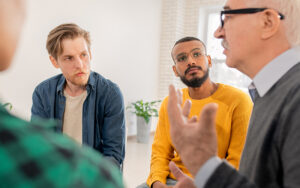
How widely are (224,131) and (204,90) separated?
1.15 ft

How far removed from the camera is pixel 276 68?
97cm

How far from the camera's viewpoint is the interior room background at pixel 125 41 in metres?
4.03

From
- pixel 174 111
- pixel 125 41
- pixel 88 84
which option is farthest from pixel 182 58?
pixel 125 41

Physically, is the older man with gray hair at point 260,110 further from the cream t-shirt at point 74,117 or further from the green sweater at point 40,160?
the cream t-shirt at point 74,117

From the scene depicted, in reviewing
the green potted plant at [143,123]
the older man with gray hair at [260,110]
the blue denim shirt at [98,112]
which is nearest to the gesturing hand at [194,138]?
the older man with gray hair at [260,110]

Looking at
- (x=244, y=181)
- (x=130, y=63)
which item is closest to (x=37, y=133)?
(x=244, y=181)

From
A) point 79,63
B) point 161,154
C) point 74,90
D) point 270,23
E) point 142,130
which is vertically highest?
point 270,23

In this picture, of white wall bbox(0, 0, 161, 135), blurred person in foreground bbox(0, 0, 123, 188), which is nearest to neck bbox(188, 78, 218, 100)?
blurred person in foreground bbox(0, 0, 123, 188)

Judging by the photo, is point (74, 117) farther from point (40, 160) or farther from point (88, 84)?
point (40, 160)

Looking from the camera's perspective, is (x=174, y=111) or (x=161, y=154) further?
(x=161, y=154)

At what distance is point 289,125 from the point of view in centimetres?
78

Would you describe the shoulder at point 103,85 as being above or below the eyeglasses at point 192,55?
below

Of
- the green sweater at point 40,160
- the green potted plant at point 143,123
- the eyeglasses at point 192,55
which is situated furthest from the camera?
the green potted plant at point 143,123

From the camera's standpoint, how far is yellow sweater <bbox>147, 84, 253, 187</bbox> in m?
1.71
